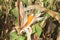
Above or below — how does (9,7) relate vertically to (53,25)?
above

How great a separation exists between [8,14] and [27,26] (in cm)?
23

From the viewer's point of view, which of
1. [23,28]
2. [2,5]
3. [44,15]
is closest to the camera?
[23,28]

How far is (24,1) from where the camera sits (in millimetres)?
1060

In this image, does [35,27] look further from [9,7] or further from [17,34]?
[9,7]

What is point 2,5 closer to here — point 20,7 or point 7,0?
point 7,0

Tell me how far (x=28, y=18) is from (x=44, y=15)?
5.1 inches

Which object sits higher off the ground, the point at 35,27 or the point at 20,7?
the point at 20,7

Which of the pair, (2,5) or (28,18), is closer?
(28,18)

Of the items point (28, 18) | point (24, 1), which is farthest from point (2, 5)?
point (28, 18)

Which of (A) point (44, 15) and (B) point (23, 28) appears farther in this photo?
(A) point (44, 15)

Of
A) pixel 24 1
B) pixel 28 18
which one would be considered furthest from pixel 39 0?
pixel 28 18

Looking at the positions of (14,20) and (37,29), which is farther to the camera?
(14,20)

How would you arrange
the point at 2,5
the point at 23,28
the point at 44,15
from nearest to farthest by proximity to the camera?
the point at 23,28, the point at 44,15, the point at 2,5

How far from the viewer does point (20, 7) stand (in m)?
0.92
